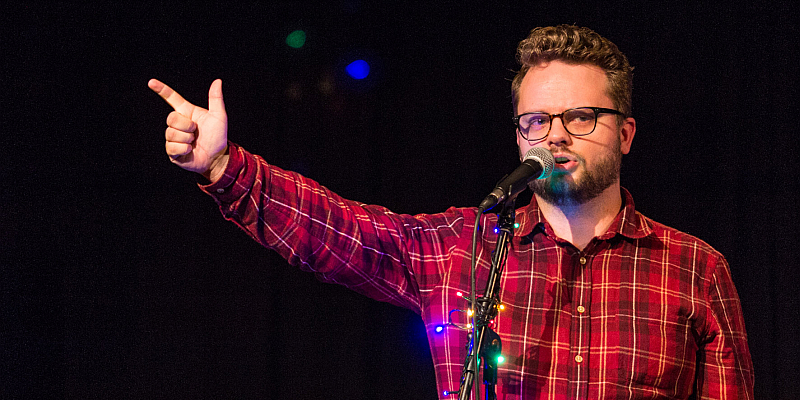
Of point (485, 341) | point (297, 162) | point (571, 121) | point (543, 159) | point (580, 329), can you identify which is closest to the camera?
point (485, 341)

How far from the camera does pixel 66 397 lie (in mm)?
2609

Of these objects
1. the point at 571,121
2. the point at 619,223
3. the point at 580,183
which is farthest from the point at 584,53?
the point at 619,223

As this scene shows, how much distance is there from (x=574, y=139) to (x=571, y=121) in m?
0.06

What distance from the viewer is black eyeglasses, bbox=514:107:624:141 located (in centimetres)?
186

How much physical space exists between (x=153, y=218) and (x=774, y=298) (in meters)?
2.75

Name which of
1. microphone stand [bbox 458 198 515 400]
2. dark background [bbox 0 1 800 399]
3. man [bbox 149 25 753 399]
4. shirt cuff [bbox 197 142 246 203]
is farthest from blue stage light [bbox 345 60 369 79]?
microphone stand [bbox 458 198 515 400]

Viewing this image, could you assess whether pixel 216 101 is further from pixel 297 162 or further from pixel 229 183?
pixel 297 162

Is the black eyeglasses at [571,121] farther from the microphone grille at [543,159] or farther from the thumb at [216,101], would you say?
the thumb at [216,101]

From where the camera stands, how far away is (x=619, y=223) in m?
1.90

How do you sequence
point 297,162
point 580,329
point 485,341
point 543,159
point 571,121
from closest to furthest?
point 485,341 → point 543,159 → point 580,329 → point 571,121 → point 297,162

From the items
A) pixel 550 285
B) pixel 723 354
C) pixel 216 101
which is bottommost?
pixel 723 354

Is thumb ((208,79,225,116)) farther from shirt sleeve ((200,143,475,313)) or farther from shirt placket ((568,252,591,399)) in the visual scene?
shirt placket ((568,252,591,399))

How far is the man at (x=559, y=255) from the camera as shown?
5.56 feet

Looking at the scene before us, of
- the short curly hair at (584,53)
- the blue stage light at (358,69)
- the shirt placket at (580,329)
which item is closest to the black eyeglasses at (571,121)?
the short curly hair at (584,53)
